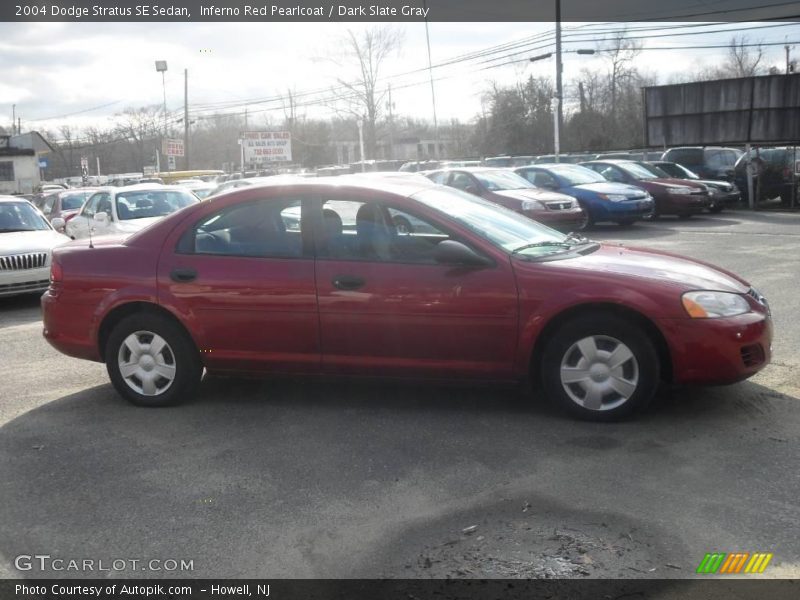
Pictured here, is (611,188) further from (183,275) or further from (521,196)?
(183,275)

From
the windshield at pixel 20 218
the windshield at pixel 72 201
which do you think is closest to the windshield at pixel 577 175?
the windshield at pixel 20 218

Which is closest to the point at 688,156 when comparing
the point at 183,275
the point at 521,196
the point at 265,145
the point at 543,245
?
the point at 521,196

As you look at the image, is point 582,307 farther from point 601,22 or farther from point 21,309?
point 601,22

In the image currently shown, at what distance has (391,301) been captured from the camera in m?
5.09

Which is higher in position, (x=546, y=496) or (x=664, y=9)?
Result: (x=664, y=9)

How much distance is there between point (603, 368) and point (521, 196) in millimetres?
12486

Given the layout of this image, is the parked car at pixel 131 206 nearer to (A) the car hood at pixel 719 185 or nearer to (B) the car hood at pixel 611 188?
(B) the car hood at pixel 611 188

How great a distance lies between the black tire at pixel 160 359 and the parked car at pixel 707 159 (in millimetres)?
22641

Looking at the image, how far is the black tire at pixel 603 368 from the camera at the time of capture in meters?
4.80

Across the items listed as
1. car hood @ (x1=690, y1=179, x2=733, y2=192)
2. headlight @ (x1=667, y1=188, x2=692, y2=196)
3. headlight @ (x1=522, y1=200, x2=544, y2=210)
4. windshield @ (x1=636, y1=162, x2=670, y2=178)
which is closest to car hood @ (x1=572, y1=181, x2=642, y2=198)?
headlight @ (x1=667, y1=188, x2=692, y2=196)

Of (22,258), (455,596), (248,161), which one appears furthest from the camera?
(248,161)

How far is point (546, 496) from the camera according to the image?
12.9 feet

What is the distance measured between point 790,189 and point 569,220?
8.99m

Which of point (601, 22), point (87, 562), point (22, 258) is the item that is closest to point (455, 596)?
point (87, 562)
